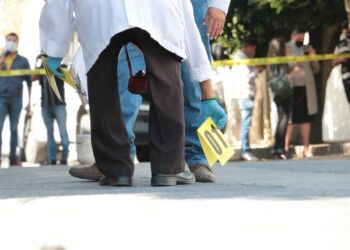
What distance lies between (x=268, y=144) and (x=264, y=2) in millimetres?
2808

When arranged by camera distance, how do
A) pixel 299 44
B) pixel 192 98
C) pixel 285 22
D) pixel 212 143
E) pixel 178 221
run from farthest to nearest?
1. pixel 285 22
2. pixel 299 44
3. pixel 192 98
4. pixel 212 143
5. pixel 178 221

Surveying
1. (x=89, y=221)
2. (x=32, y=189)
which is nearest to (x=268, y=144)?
(x=32, y=189)

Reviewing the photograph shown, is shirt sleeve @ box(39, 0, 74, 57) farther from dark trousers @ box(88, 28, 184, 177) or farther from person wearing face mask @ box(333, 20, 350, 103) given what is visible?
person wearing face mask @ box(333, 20, 350, 103)

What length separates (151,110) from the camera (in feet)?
26.0

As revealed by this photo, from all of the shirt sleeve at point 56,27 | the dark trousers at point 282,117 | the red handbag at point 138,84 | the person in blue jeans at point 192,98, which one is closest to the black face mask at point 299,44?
the dark trousers at point 282,117

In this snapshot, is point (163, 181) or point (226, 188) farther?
point (163, 181)

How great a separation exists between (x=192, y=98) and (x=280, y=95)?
10.0 meters

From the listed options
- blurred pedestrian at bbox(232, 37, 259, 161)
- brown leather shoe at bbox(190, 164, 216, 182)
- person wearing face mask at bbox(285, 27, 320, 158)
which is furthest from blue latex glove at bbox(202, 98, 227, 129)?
person wearing face mask at bbox(285, 27, 320, 158)

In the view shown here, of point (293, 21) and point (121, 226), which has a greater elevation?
point (293, 21)

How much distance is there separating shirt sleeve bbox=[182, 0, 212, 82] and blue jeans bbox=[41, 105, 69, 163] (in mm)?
10350

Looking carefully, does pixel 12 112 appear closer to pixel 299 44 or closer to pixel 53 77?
pixel 299 44

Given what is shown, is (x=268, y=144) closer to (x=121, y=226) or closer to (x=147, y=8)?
(x=147, y=8)

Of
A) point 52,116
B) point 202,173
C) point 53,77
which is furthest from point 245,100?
point 53,77

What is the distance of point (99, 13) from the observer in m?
7.84
